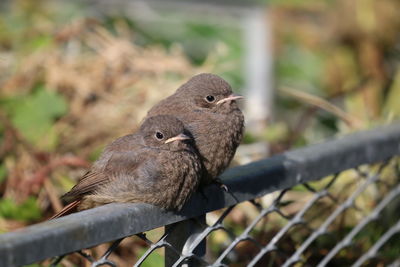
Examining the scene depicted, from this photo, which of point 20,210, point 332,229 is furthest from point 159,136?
point 332,229

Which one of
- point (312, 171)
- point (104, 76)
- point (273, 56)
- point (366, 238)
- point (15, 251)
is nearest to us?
point (15, 251)

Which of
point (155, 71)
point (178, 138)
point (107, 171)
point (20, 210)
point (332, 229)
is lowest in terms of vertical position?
point (332, 229)

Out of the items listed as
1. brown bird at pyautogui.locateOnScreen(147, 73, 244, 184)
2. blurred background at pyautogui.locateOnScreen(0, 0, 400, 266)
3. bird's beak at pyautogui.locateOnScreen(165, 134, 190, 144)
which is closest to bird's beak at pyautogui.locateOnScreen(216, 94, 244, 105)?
brown bird at pyautogui.locateOnScreen(147, 73, 244, 184)

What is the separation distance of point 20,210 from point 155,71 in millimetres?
1384

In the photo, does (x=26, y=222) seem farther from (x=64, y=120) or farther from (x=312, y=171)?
(x=312, y=171)

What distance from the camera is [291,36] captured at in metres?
7.74

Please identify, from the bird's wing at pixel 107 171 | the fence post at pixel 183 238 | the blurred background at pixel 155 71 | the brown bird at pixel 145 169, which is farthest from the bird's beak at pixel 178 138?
the blurred background at pixel 155 71

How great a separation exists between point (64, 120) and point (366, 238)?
1.54 meters

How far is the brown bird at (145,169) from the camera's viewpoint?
2.44 meters

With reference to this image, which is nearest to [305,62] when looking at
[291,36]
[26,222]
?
[291,36]

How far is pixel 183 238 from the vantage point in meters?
2.37

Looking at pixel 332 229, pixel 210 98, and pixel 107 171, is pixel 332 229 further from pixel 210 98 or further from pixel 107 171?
pixel 107 171

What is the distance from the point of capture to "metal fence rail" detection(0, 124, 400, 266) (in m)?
1.90

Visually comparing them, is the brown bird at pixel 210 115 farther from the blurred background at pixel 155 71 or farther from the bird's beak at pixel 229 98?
the blurred background at pixel 155 71
